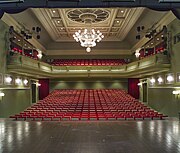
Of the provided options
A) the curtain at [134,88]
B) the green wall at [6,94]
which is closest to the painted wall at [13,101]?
the green wall at [6,94]

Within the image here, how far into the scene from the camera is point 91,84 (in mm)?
21484

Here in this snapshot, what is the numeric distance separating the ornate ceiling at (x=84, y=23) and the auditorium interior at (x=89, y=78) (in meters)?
0.07

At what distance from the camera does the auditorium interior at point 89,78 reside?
5.69 m

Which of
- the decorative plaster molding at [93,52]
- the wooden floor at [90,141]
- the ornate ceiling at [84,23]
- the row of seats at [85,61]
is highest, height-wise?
the ornate ceiling at [84,23]

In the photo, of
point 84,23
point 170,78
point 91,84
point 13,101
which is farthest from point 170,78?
point 91,84

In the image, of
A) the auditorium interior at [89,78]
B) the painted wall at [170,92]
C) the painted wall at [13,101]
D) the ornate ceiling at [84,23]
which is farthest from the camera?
the ornate ceiling at [84,23]

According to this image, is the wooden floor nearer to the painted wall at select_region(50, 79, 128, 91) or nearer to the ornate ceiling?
the ornate ceiling

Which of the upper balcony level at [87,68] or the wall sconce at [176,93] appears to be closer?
the wall sconce at [176,93]

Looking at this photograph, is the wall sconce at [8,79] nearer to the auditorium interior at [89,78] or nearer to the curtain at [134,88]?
the auditorium interior at [89,78]

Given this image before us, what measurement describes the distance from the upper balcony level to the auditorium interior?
0.07 metres

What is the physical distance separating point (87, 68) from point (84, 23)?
163 inches

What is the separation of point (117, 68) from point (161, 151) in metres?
13.9

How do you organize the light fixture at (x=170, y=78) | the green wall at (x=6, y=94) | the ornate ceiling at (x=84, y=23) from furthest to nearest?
the ornate ceiling at (x=84, y=23) → the light fixture at (x=170, y=78) → the green wall at (x=6, y=94)

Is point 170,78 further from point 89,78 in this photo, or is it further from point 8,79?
point 89,78
